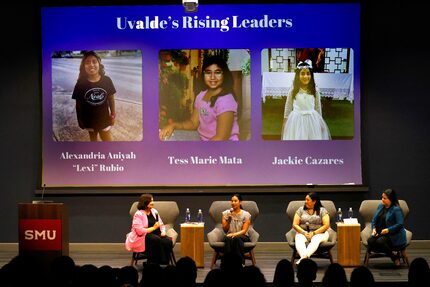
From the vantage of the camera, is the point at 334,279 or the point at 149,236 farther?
the point at 149,236

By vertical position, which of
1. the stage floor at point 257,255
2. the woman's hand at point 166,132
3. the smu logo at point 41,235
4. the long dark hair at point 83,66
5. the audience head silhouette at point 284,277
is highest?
the long dark hair at point 83,66

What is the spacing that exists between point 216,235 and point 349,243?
1.68 metres

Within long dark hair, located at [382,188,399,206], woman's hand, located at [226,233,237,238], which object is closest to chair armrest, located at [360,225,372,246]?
long dark hair, located at [382,188,399,206]

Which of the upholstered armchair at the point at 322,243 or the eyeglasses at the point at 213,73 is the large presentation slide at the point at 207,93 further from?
the upholstered armchair at the point at 322,243

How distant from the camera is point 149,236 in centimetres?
932

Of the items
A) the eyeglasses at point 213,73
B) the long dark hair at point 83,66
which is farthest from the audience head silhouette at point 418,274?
the long dark hair at point 83,66

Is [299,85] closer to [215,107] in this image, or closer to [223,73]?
[223,73]

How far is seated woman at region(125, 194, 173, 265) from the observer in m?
9.30

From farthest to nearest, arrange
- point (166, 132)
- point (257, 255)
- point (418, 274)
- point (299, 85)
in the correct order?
point (166, 132) < point (299, 85) < point (257, 255) < point (418, 274)

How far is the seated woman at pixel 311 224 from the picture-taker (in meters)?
9.33

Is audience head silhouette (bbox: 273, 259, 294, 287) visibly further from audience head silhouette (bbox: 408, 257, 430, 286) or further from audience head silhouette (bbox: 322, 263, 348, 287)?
audience head silhouette (bbox: 408, 257, 430, 286)

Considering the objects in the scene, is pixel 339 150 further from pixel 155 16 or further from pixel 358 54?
pixel 155 16

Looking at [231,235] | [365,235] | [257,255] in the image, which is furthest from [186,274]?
[257,255]

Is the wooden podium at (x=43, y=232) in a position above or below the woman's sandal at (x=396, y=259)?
above
